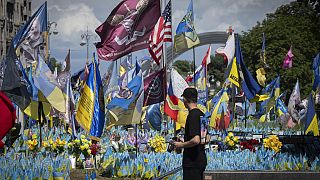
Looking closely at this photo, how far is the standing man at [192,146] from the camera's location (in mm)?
7469

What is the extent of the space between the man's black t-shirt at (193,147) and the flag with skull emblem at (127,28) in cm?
736

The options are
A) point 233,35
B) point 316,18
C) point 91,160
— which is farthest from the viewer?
point 233,35

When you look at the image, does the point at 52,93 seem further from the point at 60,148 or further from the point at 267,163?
the point at 267,163

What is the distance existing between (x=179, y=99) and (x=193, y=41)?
13.5 feet

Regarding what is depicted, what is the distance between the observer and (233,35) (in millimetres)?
24250

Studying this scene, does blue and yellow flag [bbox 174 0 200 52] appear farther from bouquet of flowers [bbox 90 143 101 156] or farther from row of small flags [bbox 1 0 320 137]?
bouquet of flowers [bbox 90 143 101 156]

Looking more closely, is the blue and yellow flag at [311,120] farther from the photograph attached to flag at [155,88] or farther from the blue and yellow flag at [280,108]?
the blue and yellow flag at [280,108]

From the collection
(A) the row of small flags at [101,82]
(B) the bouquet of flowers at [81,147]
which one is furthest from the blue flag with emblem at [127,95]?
(B) the bouquet of flowers at [81,147]

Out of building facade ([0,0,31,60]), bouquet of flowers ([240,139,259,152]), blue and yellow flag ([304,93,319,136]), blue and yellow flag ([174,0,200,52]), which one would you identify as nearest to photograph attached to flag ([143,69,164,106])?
bouquet of flowers ([240,139,259,152])

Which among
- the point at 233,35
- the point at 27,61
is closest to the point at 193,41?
the point at 233,35

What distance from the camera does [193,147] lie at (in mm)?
7582

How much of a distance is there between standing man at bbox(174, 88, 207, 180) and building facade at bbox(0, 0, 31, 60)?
50.9 m

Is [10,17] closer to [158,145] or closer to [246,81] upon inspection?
[246,81]

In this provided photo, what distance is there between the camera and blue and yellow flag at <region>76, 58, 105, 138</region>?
14.0 m
